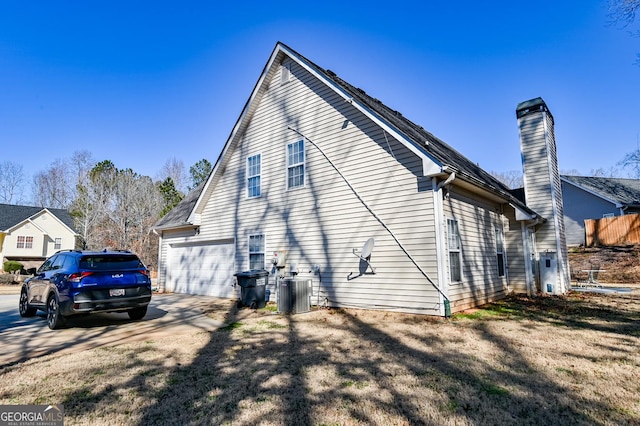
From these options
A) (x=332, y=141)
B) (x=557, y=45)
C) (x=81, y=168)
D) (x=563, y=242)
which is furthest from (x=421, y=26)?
(x=81, y=168)

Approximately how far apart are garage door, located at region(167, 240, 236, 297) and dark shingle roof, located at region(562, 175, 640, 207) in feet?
88.1

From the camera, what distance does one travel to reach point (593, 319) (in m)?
6.97

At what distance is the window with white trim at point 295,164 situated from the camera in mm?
10422

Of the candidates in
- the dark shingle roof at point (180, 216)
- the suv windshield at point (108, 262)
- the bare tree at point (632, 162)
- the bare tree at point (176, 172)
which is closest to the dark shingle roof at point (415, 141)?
the dark shingle roof at point (180, 216)

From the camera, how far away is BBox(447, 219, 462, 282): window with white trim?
8000 millimetres

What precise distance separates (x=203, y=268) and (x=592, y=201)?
28512 millimetres

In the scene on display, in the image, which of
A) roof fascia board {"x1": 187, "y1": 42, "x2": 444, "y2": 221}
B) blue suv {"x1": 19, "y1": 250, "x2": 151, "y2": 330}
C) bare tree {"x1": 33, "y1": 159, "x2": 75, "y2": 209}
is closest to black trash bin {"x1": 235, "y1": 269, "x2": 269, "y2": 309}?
blue suv {"x1": 19, "y1": 250, "x2": 151, "y2": 330}

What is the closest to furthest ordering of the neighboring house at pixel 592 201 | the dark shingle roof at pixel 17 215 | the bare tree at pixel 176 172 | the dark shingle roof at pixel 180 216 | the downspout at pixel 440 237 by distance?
the downspout at pixel 440 237
the dark shingle roof at pixel 180 216
the neighboring house at pixel 592 201
the dark shingle roof at pixel 17 215
the bare tree at pixel 176 172

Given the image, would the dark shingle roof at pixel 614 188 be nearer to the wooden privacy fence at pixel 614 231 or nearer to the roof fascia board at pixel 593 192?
the roof fascia board at pixel 593 192

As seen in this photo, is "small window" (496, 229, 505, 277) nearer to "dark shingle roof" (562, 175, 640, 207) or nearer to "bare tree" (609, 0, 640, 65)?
"bare tree" (609, 0, 640, 65)

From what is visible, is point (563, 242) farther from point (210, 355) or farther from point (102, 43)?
point (102, 43)

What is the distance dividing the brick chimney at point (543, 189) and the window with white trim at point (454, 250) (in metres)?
5.15

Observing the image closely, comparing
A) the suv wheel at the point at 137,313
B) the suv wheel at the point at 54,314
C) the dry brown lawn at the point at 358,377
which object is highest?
the suv wheel at the point at 54,314

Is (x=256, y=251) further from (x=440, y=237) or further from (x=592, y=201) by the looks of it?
(x=592, y=201)
